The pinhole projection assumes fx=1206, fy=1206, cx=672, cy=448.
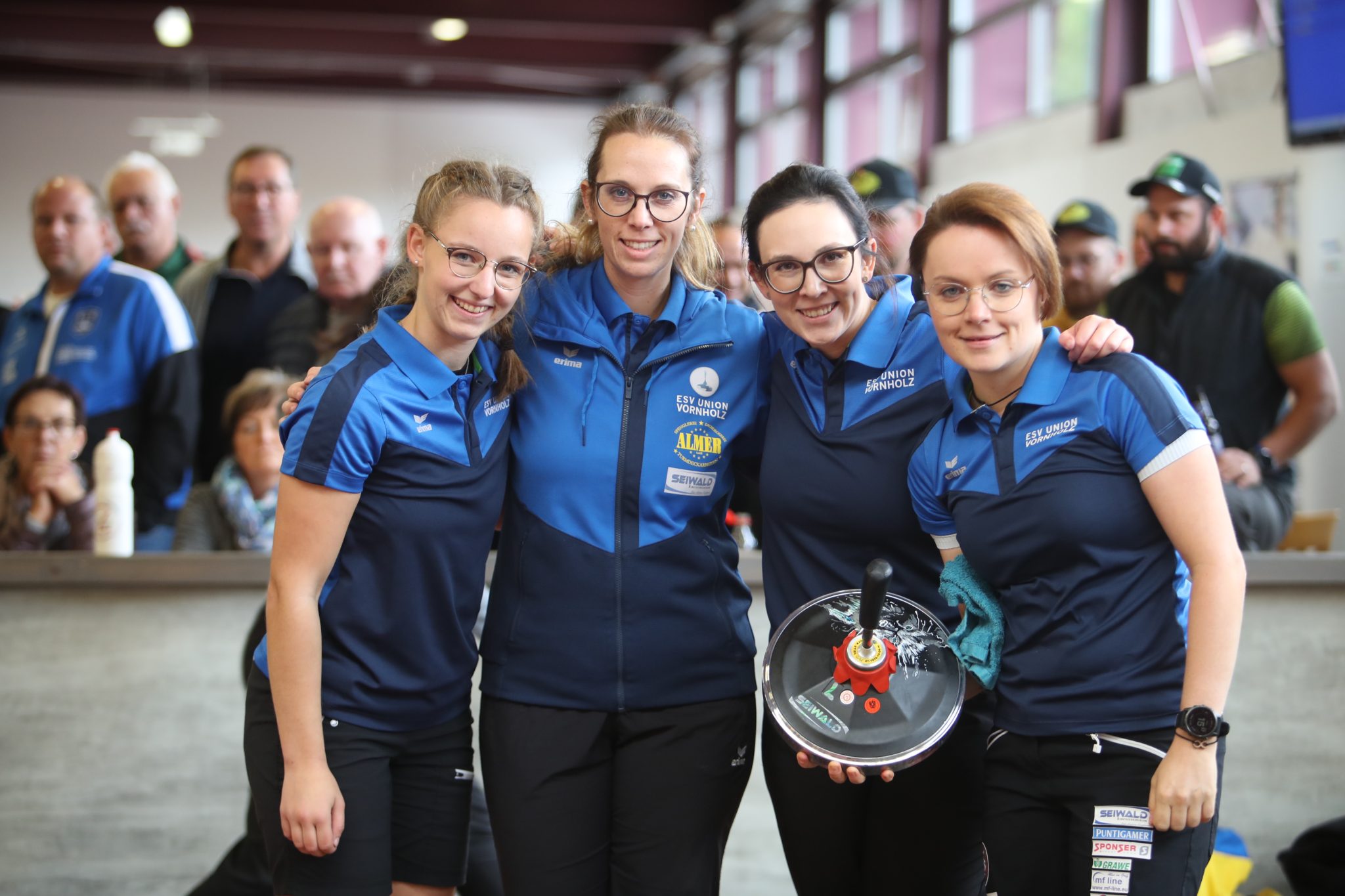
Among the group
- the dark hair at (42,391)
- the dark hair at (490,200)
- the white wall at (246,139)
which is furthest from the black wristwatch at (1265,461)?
the white wall at (246,139)

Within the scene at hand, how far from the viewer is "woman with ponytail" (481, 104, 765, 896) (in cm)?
203

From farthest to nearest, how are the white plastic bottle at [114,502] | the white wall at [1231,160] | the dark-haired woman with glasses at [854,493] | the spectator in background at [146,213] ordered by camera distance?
the white wall at [1231,160] → the spectator in background at [146,213] → the white plastic bottle at [114,502] → the dark-haired woman with glasses at [854,493]

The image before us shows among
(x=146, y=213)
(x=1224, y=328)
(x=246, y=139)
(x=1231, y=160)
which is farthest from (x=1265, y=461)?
(x=246, y=139)

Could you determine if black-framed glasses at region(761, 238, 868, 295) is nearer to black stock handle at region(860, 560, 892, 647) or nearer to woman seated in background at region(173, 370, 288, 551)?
black stock handle at region(860, 560, 892, 647)

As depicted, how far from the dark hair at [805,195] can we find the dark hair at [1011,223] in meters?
0.15

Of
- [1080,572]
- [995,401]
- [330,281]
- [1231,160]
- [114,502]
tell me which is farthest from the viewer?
[1231,160]

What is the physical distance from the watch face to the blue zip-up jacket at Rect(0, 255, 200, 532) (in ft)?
10.2

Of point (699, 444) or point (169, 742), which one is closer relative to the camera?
point (699, 444)

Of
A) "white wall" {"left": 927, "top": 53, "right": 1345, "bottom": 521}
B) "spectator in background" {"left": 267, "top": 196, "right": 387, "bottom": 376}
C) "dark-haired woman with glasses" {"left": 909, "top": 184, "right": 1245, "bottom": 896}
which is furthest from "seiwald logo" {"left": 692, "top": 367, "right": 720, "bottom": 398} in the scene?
"white wall" {"left": 927, "top": 53, "right": 1345, "bottom": 521}

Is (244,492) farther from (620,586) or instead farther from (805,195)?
(805,195)

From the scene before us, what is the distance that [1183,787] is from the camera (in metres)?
1.70

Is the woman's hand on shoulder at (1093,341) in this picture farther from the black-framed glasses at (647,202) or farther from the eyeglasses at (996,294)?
the black-framed glasses at (647,202)

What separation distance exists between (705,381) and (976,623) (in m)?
0.61

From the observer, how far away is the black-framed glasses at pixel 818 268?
6.55 feet
